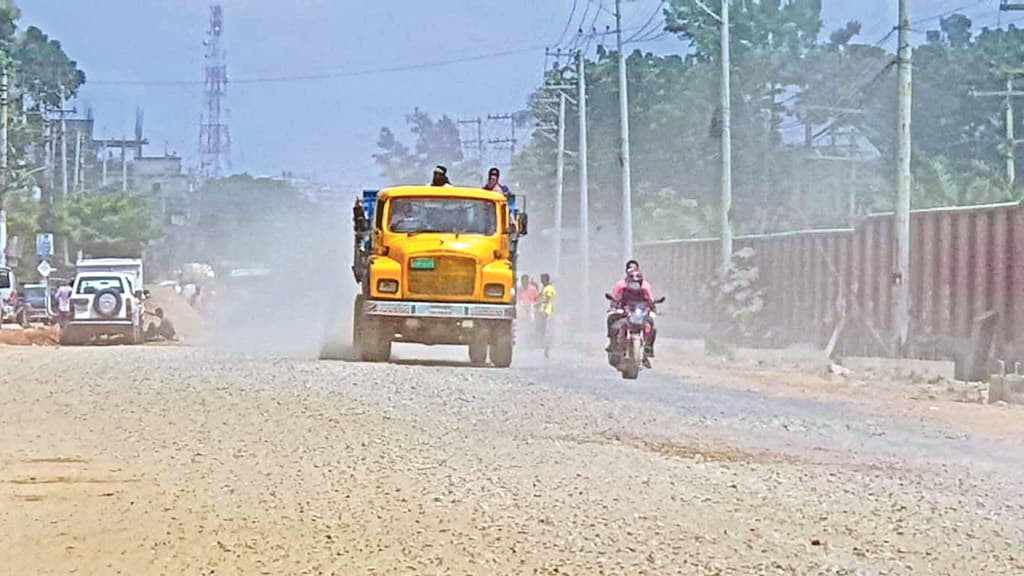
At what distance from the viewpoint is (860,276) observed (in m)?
32.7

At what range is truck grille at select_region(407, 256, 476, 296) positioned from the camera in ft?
77.6

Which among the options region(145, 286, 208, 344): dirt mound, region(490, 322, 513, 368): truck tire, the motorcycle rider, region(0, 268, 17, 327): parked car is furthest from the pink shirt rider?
region(0, 268, 17, 327): parked car

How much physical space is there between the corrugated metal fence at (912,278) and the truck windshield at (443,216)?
7.89 meters

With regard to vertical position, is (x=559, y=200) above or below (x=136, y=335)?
above

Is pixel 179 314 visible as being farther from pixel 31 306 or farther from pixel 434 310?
pixel 434 310

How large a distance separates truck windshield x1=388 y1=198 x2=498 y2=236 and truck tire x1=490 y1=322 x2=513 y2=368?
147cm

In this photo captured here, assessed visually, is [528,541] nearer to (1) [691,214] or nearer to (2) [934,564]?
(2) [934,564]

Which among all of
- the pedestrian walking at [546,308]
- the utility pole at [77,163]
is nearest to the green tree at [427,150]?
the utility pole at [77,163]

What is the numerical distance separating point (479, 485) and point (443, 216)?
12.8 meters

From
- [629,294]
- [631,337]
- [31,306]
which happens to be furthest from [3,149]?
[631,337]

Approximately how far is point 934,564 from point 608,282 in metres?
50.7

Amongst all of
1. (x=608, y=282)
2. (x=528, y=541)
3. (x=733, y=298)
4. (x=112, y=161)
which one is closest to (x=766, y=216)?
(x=608, y=282)

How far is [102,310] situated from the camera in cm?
3731

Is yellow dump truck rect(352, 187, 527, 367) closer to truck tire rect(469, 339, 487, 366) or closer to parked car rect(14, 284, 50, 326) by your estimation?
truck tire rect(469, 339, 487, 366)
